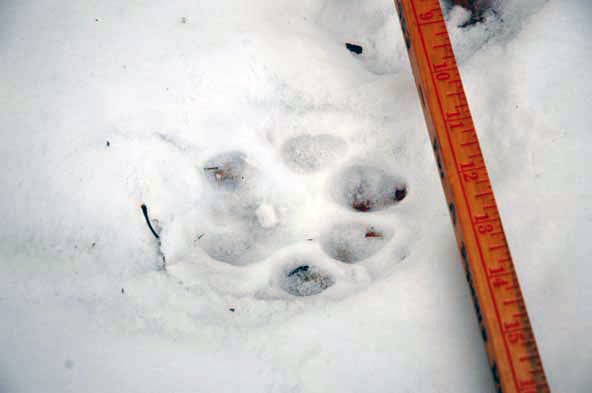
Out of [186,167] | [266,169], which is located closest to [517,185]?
[266,169]

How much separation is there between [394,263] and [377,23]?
0.74 m

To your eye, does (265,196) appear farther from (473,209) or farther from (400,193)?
(473,209)

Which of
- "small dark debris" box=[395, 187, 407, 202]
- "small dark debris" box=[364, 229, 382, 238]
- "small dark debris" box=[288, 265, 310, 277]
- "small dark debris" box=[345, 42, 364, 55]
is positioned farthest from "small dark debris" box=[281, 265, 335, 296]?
"small dark debris" box=[345, 42, 364, 55]

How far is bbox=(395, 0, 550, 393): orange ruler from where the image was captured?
104cm

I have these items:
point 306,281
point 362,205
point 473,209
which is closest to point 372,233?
point 362,205

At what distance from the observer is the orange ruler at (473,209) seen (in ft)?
3.41

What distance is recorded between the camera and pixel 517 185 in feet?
4.18

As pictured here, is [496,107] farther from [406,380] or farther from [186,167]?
[186,167]

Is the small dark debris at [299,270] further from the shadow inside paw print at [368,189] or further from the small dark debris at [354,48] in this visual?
the small dark debris at [354,48]

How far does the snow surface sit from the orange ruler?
0.11m

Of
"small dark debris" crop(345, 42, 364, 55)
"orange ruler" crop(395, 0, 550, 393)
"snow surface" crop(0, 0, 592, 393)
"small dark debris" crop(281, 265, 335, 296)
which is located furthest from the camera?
"small dark debris" crop(345, 42, 364, 55)

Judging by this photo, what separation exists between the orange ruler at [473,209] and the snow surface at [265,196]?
4.2 inches

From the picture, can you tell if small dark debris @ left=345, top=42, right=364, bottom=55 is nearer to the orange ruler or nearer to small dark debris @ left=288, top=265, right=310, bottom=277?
the orange ruler

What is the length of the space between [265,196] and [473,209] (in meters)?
0.56
